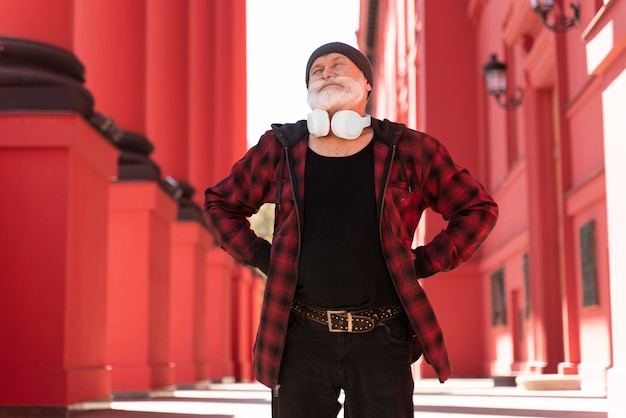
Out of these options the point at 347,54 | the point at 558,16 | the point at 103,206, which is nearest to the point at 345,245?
the point at 347,54

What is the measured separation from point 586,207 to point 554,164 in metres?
3.58

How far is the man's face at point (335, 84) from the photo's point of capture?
12.1 feet

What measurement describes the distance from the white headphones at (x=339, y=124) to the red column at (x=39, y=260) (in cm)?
585

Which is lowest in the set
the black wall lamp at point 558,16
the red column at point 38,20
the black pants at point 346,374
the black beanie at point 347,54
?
the black pants at point 346,374

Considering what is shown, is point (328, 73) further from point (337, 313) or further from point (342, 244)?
point (337, 313)

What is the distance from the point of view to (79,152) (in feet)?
31.4

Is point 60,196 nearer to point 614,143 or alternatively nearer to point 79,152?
point 79,152

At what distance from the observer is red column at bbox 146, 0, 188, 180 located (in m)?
20.3

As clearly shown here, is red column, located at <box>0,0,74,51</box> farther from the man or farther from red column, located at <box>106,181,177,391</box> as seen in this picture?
the man

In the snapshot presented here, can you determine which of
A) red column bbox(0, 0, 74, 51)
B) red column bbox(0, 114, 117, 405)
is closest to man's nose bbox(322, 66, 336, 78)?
red column bbox(0, 114, 117, 405)

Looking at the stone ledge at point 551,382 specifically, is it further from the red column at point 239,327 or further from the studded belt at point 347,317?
the red column at point 239,327

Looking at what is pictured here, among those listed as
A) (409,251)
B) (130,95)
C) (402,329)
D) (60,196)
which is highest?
(130,95)

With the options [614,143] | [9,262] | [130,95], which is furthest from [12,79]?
[130,95]

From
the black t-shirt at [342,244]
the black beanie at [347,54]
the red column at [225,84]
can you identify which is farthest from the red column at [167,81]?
the black t-shirt at [342,244]
